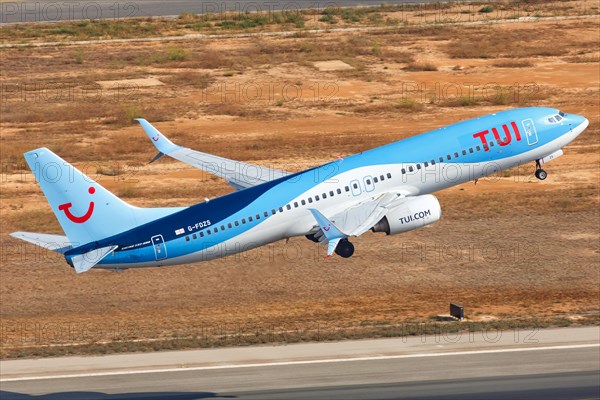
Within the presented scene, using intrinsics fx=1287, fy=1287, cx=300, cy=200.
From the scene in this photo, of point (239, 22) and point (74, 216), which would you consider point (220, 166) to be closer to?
point (74, 216)

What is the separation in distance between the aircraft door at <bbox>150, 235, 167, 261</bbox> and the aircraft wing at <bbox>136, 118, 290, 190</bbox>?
8.56 metres

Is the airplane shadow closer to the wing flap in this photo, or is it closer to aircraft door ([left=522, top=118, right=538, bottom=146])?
the wing flap

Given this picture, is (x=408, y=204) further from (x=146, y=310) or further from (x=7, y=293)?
(x=7, y=293)

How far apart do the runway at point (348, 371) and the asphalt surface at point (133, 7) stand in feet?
333

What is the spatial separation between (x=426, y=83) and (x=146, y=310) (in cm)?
5818

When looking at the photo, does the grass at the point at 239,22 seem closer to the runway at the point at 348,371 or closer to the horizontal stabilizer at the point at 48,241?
the runway at the point at 348,371

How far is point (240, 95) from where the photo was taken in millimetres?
125438

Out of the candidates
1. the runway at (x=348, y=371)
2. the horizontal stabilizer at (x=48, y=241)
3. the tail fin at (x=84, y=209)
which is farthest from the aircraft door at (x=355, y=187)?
the horizontal stabilizer at (x=48, y=241)

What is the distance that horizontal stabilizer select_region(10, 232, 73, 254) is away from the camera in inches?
2432

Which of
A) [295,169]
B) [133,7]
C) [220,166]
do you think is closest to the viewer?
[220,166]

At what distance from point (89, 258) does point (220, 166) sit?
13145mm

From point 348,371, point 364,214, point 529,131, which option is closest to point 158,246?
point 364,214

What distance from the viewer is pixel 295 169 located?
335ft

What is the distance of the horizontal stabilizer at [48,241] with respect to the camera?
61.8 meters
